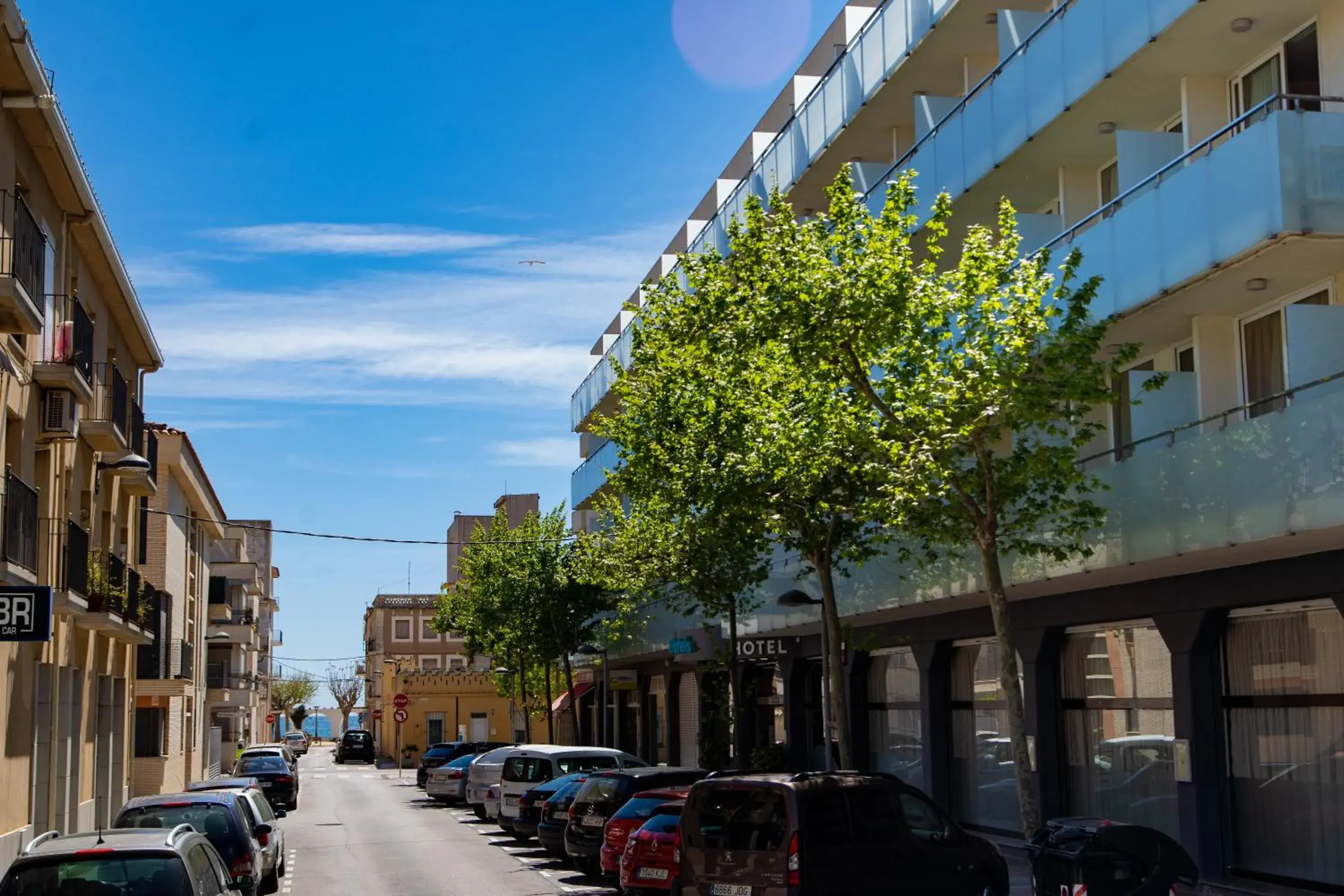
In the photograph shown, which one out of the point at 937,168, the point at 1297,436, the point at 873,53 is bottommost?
the point at 1297,436

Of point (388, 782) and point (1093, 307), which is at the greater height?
point (1093, 307)

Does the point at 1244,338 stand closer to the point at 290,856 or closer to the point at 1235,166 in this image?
the point at 1235,166

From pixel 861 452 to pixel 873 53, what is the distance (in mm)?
9894

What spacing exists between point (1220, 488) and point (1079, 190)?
7.53 metres

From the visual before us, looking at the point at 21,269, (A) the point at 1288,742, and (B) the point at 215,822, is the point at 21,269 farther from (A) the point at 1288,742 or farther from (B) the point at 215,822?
(A) the point at 1288,742

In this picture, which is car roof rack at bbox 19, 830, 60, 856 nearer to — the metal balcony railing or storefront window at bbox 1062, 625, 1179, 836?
the metal balcony railing

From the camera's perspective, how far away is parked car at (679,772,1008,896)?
13.6 meters

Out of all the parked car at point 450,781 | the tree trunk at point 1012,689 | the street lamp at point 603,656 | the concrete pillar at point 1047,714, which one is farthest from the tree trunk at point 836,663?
the parked car at point 450,781

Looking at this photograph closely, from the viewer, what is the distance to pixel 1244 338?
18719 mm

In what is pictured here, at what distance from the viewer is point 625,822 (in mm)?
19906

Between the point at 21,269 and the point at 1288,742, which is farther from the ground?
the point at 21,269

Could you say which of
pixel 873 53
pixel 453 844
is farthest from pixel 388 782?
pixel 873 53

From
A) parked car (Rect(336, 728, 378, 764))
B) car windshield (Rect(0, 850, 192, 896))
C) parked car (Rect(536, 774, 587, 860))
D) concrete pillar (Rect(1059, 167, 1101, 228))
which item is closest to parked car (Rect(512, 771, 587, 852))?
parked car (Rect(536, 774, 587, 860))

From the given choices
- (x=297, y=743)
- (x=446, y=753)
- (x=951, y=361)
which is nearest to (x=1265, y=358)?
(x=951, y=361)
